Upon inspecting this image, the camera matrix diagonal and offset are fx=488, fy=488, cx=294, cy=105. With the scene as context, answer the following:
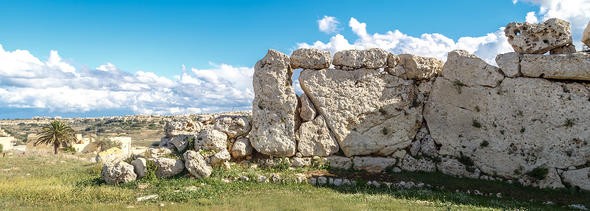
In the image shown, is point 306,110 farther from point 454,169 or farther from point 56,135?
point 56,135

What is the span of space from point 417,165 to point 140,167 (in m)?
12.3

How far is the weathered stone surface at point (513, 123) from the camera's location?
2086cm

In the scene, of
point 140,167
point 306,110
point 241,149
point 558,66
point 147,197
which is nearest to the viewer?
point 147,197

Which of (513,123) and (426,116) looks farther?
(426,116)

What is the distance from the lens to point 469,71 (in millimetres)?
22812

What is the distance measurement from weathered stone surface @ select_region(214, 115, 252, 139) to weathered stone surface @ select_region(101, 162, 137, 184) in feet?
15.9

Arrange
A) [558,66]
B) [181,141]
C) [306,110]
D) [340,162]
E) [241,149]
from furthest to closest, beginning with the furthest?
[306,110] < [181,141] < [340,162] < [241,149] < [558,66]

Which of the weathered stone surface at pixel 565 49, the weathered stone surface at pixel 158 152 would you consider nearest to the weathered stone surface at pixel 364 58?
the weathered stone surface at pixel 565 49

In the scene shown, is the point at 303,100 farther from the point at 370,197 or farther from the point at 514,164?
the point at 514,164

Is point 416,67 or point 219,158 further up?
point 416,67

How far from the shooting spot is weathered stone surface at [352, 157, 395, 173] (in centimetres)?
2248

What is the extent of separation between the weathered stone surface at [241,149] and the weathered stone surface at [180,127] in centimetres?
336

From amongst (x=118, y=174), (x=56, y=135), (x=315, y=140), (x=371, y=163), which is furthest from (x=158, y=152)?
(x=56, y=135)

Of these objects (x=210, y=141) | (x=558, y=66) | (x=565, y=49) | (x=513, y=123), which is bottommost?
(x=210, y=141)
